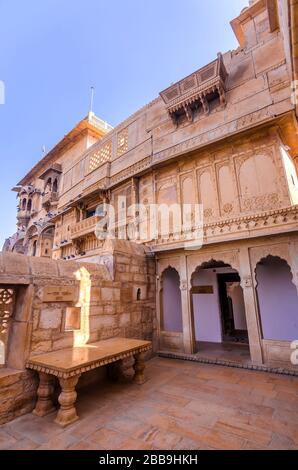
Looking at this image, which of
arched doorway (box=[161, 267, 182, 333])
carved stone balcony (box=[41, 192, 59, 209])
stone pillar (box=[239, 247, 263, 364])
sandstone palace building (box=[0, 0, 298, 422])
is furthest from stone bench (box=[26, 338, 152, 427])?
carved stone balcony (box=[41, 192, 59, 209])

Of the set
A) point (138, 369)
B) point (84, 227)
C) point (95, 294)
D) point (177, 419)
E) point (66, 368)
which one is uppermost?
point (84, 227)

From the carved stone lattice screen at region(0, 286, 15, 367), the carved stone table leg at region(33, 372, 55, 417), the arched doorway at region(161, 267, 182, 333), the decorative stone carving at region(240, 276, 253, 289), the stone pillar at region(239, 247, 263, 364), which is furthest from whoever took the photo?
the arched doorway at region(161, 267, 182, 333)

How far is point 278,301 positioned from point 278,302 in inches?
1.1

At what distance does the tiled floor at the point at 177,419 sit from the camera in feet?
8.28

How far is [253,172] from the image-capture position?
632 centimetres

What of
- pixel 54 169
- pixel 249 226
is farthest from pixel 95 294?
pixel 54 169

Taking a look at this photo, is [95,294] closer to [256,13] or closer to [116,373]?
[116,373]

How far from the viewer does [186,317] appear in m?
6.38

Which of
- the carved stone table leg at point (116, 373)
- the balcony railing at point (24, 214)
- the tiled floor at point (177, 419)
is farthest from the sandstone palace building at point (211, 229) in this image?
the balcony railing at point (24, 214)

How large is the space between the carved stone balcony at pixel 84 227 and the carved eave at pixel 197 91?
5.74 m

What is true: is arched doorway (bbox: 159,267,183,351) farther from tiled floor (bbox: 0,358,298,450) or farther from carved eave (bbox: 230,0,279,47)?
carved eave (bbox: 230,0,279,47)

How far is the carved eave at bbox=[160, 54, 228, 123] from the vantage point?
7098 millimetres

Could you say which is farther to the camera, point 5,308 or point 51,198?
point 51,198

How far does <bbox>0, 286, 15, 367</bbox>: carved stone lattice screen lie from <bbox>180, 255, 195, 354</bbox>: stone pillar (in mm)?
4422
